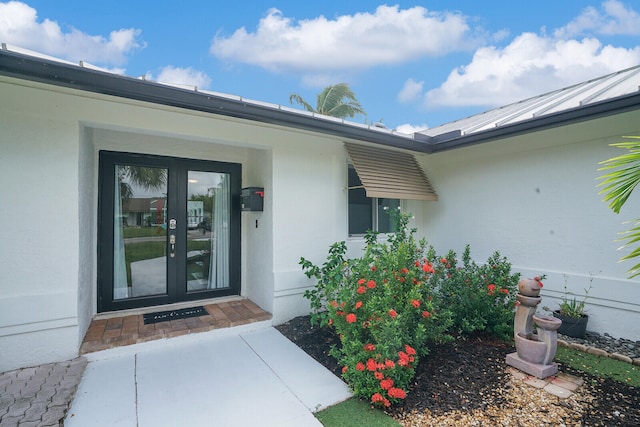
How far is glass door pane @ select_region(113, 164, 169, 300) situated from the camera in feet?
16.3

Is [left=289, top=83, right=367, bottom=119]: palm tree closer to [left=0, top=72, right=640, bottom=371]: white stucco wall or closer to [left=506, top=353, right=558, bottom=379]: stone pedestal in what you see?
[left=0, top=72, right=640, bottom=371]: white stucco wall

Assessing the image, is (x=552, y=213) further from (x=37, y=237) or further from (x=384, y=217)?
(x=37, y=237)

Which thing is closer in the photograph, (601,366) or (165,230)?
(601,366)

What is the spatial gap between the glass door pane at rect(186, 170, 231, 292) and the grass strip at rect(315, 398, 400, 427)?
11.6 ft

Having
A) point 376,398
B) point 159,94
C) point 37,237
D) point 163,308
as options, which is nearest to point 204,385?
point 376,398

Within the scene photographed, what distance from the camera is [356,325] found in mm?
3336

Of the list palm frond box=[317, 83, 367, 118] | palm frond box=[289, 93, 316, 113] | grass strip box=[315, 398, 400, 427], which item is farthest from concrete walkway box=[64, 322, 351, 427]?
palm frond box=[289, 93, 316, 113]

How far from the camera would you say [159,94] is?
339cm

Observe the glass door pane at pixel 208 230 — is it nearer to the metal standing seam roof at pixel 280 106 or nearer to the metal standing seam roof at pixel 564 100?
the metal standing seam roof at pixel 280 106

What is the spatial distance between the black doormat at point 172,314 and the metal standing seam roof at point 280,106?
3.13 m

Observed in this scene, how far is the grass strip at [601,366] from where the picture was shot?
3.42 m

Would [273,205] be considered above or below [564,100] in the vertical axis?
below

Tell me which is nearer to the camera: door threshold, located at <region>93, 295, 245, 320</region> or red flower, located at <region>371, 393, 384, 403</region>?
red flower, located at <region>371, 393, 384, 403</region>

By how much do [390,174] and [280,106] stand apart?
8.33ft
